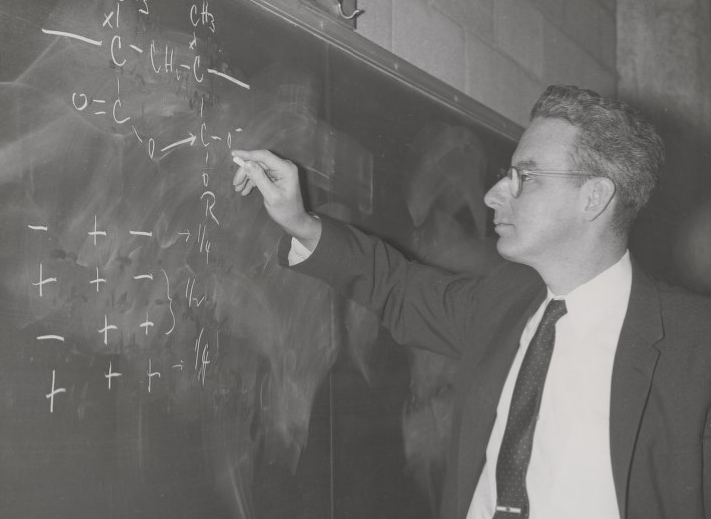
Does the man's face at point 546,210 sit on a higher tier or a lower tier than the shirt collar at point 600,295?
higher

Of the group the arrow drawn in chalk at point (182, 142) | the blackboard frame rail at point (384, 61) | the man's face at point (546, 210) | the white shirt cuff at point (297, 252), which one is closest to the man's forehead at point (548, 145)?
the man's face at point (546, 210)

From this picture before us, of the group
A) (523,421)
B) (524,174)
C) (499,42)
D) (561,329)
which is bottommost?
(523,421)

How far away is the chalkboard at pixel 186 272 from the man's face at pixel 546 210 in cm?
37

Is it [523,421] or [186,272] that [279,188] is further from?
[523,421]

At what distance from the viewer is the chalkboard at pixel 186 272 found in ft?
3.15

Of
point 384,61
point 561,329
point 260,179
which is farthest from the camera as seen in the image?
point 384,61

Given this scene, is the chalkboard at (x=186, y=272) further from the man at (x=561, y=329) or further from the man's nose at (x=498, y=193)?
the man's nose at (x=498, y=193)

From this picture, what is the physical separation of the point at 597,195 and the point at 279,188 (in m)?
0.74

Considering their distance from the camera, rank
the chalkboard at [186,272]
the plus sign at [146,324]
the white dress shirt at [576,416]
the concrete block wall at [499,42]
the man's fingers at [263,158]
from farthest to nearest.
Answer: the concrete block wall at [499,42], the white dress shirt at [576,416], the man's fingers at [263,158], the plus sign at [146,324], the chalkboard at [186,272]

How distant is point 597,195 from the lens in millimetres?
1596

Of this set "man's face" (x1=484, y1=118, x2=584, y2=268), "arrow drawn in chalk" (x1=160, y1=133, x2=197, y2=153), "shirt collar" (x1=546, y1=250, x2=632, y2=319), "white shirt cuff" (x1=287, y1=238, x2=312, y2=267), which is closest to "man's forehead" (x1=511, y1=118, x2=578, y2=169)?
"man's face" (x1=484, y1=118, x2=584, y2=268)

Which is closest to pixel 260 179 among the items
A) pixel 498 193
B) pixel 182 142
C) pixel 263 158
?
pixel 263 158

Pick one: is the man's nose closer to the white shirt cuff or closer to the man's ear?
Result: the man's ear

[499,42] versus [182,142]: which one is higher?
[499,42]
